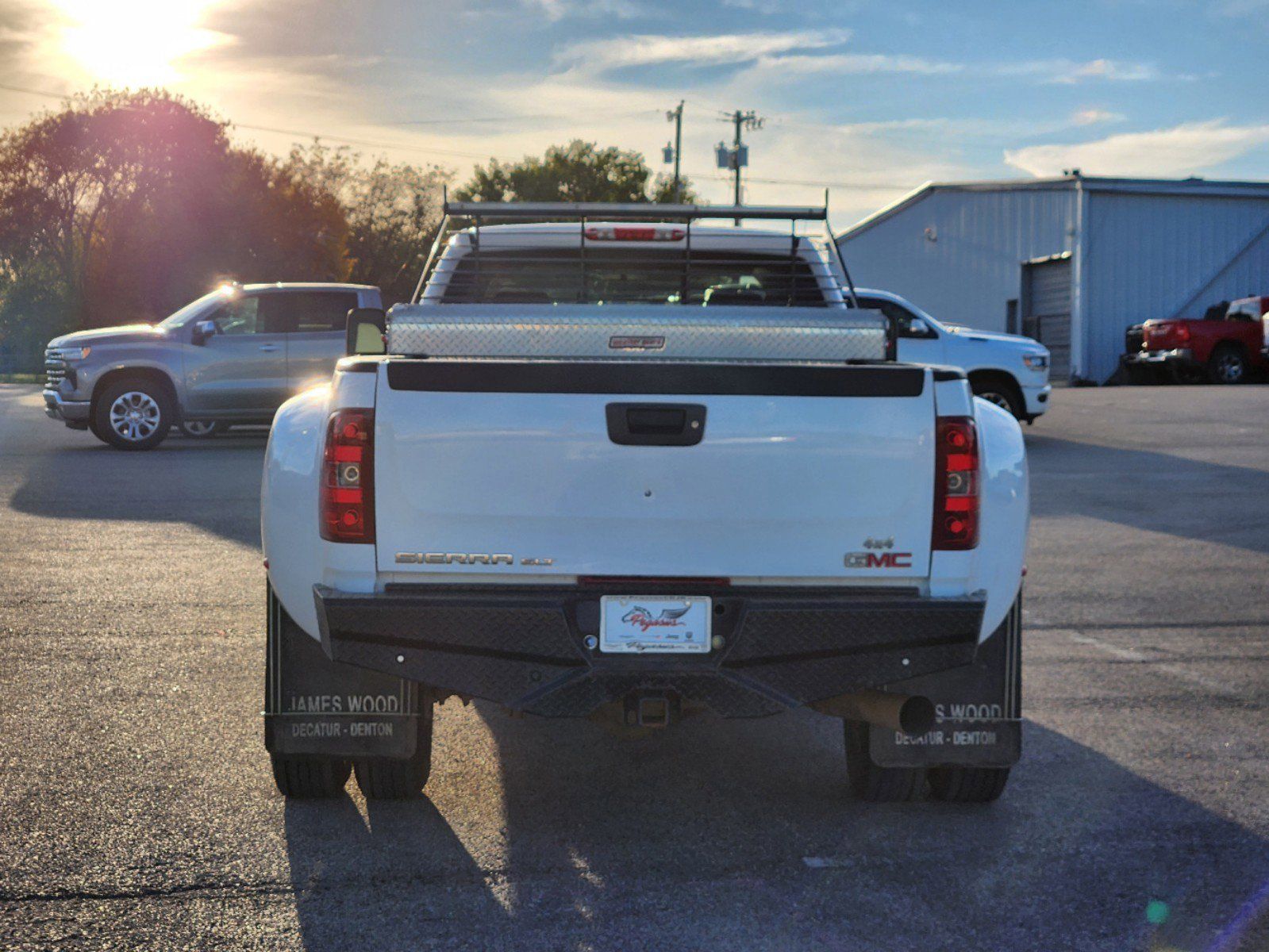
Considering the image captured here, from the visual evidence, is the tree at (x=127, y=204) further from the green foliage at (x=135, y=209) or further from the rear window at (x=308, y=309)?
the rear window at (x=308, y=309)

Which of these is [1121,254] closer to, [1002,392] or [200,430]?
[1002,392]

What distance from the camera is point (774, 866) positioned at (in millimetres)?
4387

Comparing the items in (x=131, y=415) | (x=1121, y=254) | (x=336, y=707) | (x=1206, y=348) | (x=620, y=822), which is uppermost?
(x=1121, y=254)

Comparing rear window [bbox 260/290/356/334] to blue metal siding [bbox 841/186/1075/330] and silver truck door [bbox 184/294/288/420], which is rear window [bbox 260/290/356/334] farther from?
blue metal siding [bbox 841/186/1075/330]

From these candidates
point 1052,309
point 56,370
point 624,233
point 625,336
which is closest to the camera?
point 625,336

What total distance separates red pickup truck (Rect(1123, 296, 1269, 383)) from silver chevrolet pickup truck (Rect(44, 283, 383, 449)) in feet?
68.4

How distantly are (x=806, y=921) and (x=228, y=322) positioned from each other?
17.1 metres

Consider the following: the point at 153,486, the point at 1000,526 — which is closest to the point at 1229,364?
the point at 153,486

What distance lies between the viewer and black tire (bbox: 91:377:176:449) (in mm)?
19109

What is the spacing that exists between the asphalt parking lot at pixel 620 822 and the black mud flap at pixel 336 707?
10.3 inches

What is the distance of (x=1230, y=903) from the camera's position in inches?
161

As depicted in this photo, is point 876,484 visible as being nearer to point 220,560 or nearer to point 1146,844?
point 1146,844

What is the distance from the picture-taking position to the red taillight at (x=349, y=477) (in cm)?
420

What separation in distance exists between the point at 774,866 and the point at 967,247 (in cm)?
4656
